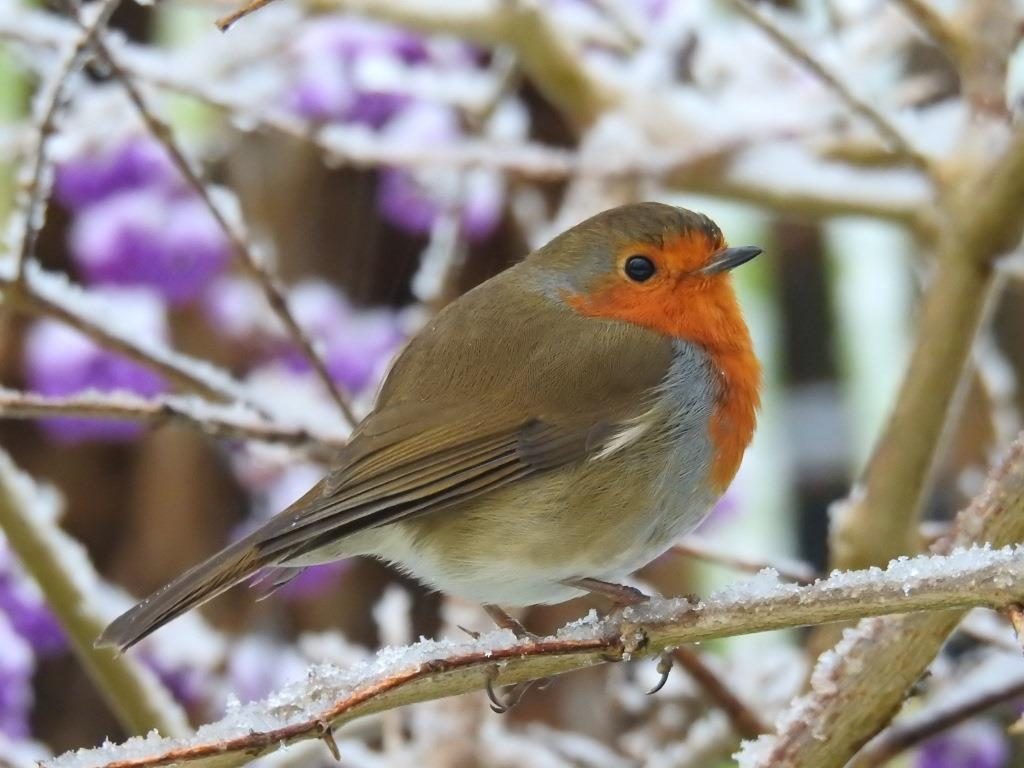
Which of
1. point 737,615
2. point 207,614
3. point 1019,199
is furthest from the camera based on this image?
point 207,614

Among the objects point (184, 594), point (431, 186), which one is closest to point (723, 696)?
point (184, 594)

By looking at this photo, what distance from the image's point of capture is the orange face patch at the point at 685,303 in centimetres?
195

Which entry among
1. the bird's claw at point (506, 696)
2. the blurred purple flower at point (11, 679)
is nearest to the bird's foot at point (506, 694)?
the bird's claw at point (506, 696)

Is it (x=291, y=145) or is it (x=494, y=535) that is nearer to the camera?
(x=494, y=535)

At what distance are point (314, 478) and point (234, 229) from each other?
3.34 ft

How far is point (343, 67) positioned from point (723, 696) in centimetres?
167

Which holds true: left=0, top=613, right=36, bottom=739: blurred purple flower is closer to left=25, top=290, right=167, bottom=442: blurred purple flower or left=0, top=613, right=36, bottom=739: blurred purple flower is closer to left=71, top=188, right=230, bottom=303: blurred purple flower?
left=25, top=290, right=167, bottom=442: blurred purple flower

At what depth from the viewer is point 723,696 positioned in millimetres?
1797

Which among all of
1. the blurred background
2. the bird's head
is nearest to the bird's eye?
the bird's head

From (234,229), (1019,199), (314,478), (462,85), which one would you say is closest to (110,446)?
(314,478)

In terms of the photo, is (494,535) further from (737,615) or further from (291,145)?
(291,145)

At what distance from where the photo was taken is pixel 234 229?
5.97 ft

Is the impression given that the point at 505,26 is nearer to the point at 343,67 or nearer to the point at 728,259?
the point at 343,67

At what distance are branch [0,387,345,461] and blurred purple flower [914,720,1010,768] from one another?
1099 mm
